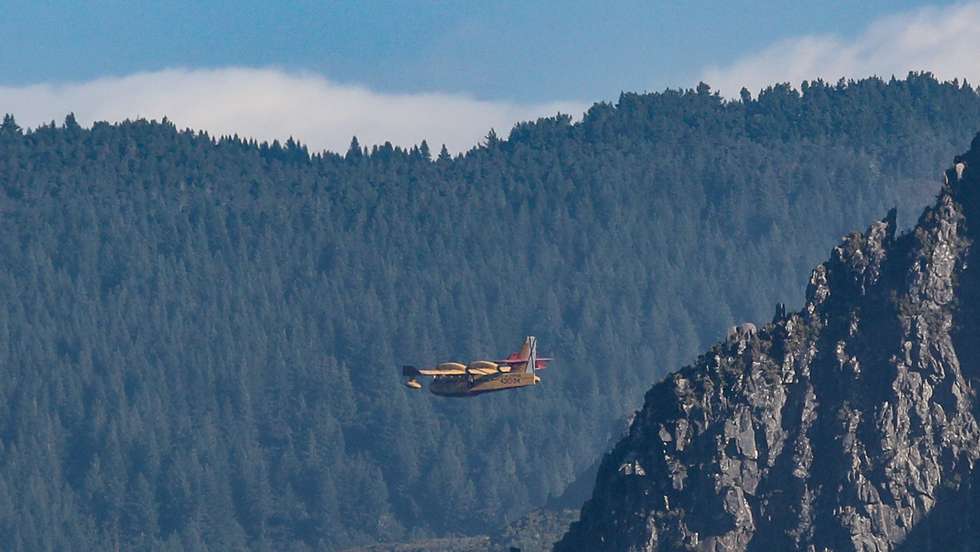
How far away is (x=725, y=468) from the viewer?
19675 cm

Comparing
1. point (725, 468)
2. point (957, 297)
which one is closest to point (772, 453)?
point (725, 468)

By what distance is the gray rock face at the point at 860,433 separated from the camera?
191125 millimetres

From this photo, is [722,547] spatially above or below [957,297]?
below

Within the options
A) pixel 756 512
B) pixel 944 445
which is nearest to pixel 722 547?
pixel 756 512

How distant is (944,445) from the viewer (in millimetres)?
191500

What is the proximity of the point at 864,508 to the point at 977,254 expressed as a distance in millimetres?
18964

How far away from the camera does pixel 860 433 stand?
194 metres

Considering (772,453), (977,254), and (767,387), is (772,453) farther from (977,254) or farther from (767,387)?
(977,254)

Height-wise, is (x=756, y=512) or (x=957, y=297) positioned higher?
(x=957, y=297)

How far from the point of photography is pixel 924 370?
7623 inches

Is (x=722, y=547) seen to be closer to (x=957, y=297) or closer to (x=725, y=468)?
(x=725, y=468)

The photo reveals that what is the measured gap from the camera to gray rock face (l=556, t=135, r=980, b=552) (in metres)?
191

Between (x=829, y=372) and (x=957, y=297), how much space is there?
9.20 meters

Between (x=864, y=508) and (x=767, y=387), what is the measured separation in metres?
11.2
